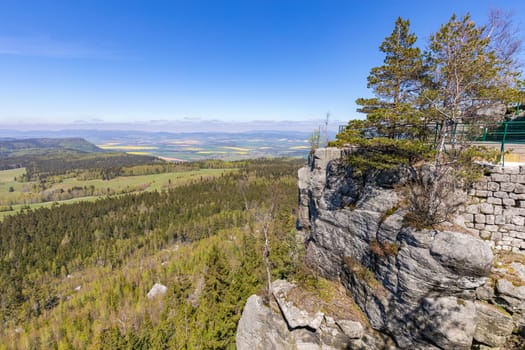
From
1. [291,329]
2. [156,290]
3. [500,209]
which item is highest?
[500,209]

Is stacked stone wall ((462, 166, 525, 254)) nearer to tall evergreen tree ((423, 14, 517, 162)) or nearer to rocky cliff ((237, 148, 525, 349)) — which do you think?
rocky cliff ((237, 148, 525, 349))

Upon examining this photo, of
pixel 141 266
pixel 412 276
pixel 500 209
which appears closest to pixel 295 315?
pixel 412 276

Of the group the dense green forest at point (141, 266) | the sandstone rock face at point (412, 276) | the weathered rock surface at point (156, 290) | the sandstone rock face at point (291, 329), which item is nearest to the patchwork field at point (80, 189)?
the dense green forest at point (141, 266)

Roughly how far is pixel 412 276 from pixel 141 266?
8467 cm

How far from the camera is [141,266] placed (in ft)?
248

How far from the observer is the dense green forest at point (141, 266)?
25484 mm

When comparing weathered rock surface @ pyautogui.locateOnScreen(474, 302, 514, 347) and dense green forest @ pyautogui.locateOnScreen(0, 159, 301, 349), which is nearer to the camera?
weathered rock surface @ pyautogui.locateOnScreen(474, 302, 514, 347)

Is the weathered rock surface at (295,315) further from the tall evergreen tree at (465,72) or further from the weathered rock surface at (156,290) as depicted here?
the weathered rock surface at (156,290)

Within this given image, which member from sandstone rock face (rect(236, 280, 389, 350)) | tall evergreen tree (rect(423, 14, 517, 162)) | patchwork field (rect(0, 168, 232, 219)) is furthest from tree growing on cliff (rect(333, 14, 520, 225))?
patchwork field (rect(0, 168, 232, 219))

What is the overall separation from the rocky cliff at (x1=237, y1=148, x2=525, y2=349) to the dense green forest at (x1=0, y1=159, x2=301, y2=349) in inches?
170

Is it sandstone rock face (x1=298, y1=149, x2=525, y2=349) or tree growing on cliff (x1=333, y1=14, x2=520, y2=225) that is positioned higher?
tree growing on cliff (x1=333, y1=14, x2=520, y2=225)

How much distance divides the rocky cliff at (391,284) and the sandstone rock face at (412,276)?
0.04 meters

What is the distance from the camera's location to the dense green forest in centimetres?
2548

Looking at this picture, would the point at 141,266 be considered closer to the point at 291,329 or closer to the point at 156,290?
the point at 156,290
